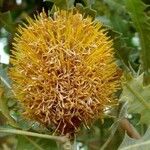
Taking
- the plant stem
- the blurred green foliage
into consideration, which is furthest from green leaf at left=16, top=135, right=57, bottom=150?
the plant stem

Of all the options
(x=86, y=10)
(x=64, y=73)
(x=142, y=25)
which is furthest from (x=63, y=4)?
(x=64, y=73)

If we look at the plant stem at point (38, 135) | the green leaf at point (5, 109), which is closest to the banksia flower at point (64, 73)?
the plant stem at point (38, 135)

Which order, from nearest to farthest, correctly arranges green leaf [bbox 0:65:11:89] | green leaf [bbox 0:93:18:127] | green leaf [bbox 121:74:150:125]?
green leaf [bbox 121:74:150:125] < green leaf [bbox 0:93:18:127] < green leaf [bbox 0:65:11:89]

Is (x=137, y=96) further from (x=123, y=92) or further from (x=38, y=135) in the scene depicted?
(x=38, y=135)

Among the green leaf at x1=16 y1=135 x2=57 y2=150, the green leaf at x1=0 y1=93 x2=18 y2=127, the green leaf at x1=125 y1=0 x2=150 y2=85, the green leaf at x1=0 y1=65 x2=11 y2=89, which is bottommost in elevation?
the green leaf at x1=16 y1=135 x2=57 y2=150

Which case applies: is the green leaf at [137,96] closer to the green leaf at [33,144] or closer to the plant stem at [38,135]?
the plant stem at [38,135]

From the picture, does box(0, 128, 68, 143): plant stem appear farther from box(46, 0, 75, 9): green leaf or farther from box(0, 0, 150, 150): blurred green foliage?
box(46, 0, 75, 9): green leaf
